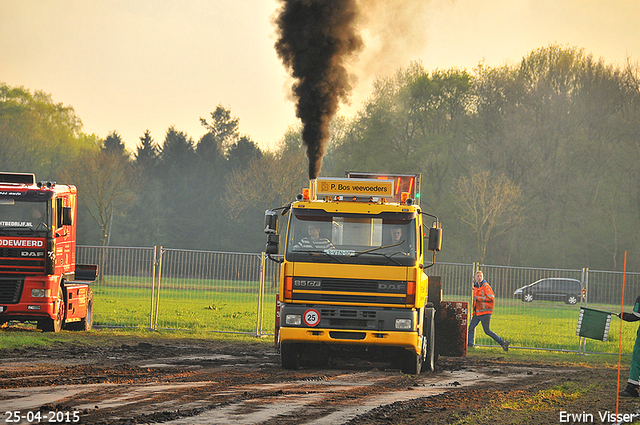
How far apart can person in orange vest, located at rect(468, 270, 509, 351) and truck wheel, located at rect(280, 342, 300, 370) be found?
6300 millimetres

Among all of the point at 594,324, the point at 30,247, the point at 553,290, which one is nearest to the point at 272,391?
the point at 594,324

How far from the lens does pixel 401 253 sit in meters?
12.4

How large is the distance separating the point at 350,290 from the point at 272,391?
2305 mm

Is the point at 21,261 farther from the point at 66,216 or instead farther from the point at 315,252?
the point at 315,252

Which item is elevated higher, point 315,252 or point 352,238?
point 352,238

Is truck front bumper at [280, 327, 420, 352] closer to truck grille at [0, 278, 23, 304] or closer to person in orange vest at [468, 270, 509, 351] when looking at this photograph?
person in orange vest at [468, 270, 509, 351]

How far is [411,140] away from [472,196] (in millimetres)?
7494

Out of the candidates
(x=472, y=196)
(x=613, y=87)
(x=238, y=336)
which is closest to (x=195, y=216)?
(x=472, y=196)

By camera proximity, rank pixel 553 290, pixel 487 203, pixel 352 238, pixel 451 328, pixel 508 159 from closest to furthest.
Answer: pixel 352 238, pixel 451 328, pixel 553 290, pixel 487 203, pixel 508 159

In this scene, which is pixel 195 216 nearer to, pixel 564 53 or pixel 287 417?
pixel 564 53

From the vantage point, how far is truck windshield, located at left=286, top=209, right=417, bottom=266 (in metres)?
12.4

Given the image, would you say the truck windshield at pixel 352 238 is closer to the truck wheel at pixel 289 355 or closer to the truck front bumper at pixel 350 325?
the truck front bumper at pixel 350 325

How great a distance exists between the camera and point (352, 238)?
12.6m

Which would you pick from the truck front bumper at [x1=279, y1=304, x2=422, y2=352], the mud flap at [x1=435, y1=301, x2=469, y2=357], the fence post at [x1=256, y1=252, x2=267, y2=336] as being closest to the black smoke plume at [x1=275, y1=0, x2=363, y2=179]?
the fence post at [x1=256, y1=252, x2=267, y2=336]
